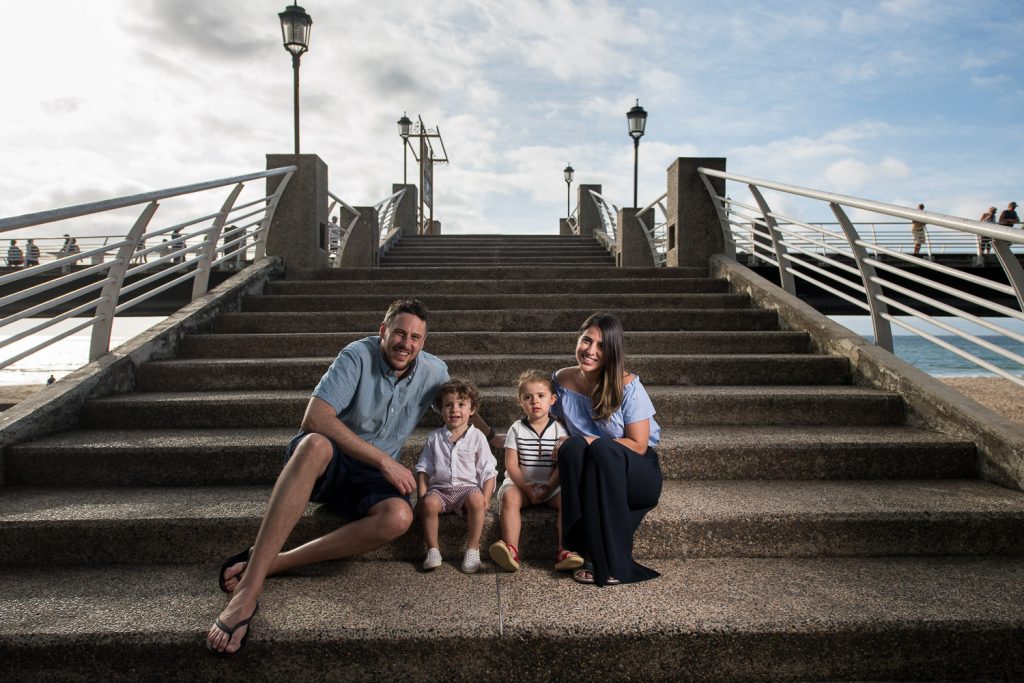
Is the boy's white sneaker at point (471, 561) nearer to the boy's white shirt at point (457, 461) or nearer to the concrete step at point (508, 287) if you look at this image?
the boy's white shirt at point (457, 461)

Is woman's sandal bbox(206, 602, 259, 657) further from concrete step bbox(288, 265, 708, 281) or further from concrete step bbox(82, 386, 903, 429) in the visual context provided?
concrete step bbox(288, 265, 708, 281)

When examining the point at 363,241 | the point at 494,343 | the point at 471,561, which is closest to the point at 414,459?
the point at 471,561

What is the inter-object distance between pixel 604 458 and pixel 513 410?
3.66 ft

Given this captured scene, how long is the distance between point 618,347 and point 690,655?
1178 mm

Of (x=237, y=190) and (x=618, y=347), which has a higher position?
(x=237, y=190)

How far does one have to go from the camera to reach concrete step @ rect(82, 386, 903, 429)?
3.38 metres

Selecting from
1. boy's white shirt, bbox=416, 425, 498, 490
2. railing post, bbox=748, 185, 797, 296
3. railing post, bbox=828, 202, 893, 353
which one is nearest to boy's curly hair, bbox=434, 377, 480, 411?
boy's white shirt, bbox=416, 425, 498, 490

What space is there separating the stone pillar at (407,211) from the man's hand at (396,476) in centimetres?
1145

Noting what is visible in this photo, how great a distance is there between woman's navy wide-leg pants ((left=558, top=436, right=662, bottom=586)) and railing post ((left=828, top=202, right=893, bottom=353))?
8.12 feet

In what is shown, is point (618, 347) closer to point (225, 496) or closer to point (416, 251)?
point (225, 496)

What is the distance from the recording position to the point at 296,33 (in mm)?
6844

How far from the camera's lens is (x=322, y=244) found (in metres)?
6.59

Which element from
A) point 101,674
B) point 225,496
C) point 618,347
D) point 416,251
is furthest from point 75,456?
point 416,251

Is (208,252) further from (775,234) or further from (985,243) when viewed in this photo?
(985,243)
